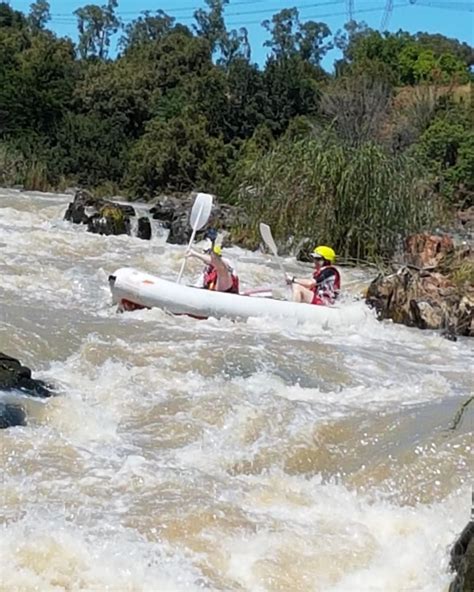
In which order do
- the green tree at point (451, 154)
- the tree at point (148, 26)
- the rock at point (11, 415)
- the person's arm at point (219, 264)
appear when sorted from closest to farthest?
the rock at point (11, 415), the person's arm at point (219, 264), the green tree at point (451, 154), the tree at point (148, 26)

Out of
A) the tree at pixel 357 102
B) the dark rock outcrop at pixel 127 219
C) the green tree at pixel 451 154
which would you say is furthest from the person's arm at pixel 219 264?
the tree at pixel 357 102

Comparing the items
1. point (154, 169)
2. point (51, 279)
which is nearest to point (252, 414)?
point (51, 279)

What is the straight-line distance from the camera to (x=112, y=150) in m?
30.2

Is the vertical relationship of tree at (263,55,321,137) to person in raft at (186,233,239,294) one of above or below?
above

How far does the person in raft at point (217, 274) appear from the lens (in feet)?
32.5

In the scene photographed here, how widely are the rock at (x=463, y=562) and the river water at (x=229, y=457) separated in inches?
6.0

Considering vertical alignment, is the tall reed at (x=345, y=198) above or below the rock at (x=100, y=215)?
above

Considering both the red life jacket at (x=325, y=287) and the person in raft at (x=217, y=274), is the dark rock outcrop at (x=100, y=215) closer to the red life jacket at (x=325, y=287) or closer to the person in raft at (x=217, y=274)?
the person in raft at (x=217, y=274)

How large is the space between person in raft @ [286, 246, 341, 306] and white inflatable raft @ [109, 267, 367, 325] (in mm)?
352

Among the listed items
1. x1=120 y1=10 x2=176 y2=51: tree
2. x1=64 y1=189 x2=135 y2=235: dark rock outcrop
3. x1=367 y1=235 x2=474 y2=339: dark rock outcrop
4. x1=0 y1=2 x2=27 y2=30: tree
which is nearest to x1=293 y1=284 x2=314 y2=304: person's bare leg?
x1=367 y1=235 x2=474 y2=339: dark rock outcrop

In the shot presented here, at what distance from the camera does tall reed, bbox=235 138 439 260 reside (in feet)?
46.7

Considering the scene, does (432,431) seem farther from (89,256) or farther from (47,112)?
(47,112)

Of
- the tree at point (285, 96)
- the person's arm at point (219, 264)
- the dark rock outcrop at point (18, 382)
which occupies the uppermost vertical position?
the tree at point (285, 96)

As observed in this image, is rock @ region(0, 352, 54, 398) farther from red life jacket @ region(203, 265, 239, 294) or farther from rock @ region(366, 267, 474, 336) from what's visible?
rock @ region(366, 267, 474, 336)
